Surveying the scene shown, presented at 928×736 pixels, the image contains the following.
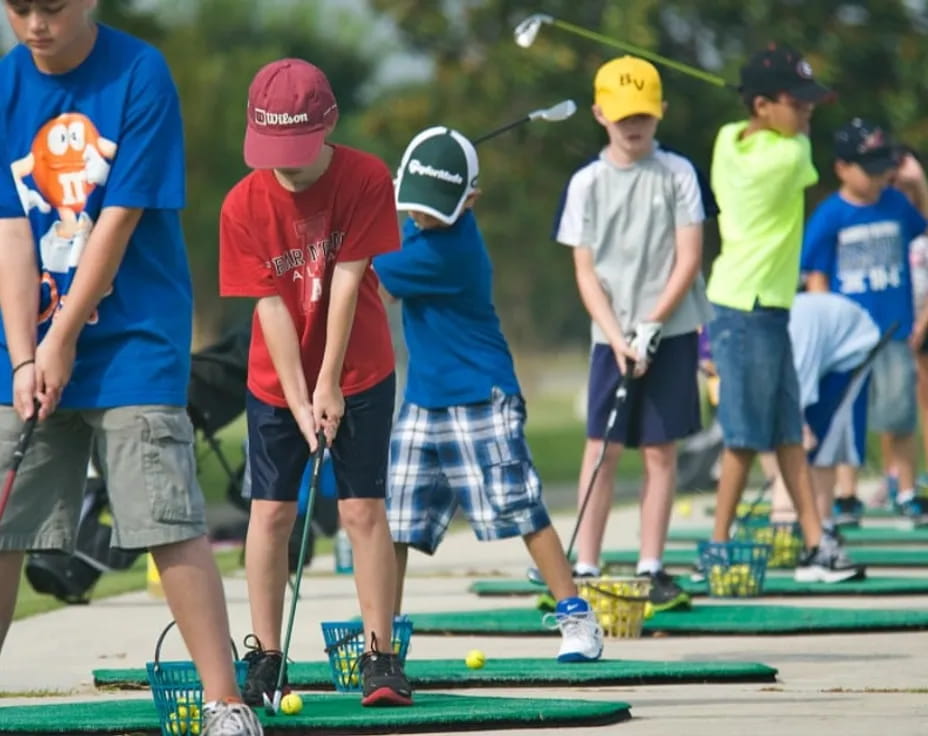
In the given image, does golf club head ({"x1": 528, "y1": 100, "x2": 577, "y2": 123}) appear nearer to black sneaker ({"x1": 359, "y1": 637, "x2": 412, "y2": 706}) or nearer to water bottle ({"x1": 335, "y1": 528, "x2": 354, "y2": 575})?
black sneaker ({"x1": 359, "y1": 637, "x2": 412, "y2": 706})

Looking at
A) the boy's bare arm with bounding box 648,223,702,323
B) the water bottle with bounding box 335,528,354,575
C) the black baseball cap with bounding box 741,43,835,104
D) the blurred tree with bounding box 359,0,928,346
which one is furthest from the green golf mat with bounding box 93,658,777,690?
the blurred tree with bounding box 359,0,928,346

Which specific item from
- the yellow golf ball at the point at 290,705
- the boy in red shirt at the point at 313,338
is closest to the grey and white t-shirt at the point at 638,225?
the boy in red shirt at the point at 313,338

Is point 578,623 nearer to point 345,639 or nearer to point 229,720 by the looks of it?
point 345,639

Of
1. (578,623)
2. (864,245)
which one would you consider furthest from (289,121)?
(864,245)

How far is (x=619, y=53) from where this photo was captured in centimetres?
3175

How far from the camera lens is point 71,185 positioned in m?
5.68

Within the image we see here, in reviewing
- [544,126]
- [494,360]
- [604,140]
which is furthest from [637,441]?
[544,126]

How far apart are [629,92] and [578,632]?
252 centimetres

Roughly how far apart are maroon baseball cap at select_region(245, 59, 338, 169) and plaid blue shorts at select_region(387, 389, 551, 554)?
5.57ft

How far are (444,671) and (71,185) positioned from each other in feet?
7.69

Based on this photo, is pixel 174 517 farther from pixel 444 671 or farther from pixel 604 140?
pixel 604 140

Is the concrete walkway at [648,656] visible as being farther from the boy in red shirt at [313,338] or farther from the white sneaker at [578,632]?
the boy in red shirt at [313,338]

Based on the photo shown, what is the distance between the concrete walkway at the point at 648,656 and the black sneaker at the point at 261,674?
65cm

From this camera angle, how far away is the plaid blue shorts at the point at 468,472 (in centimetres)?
797
